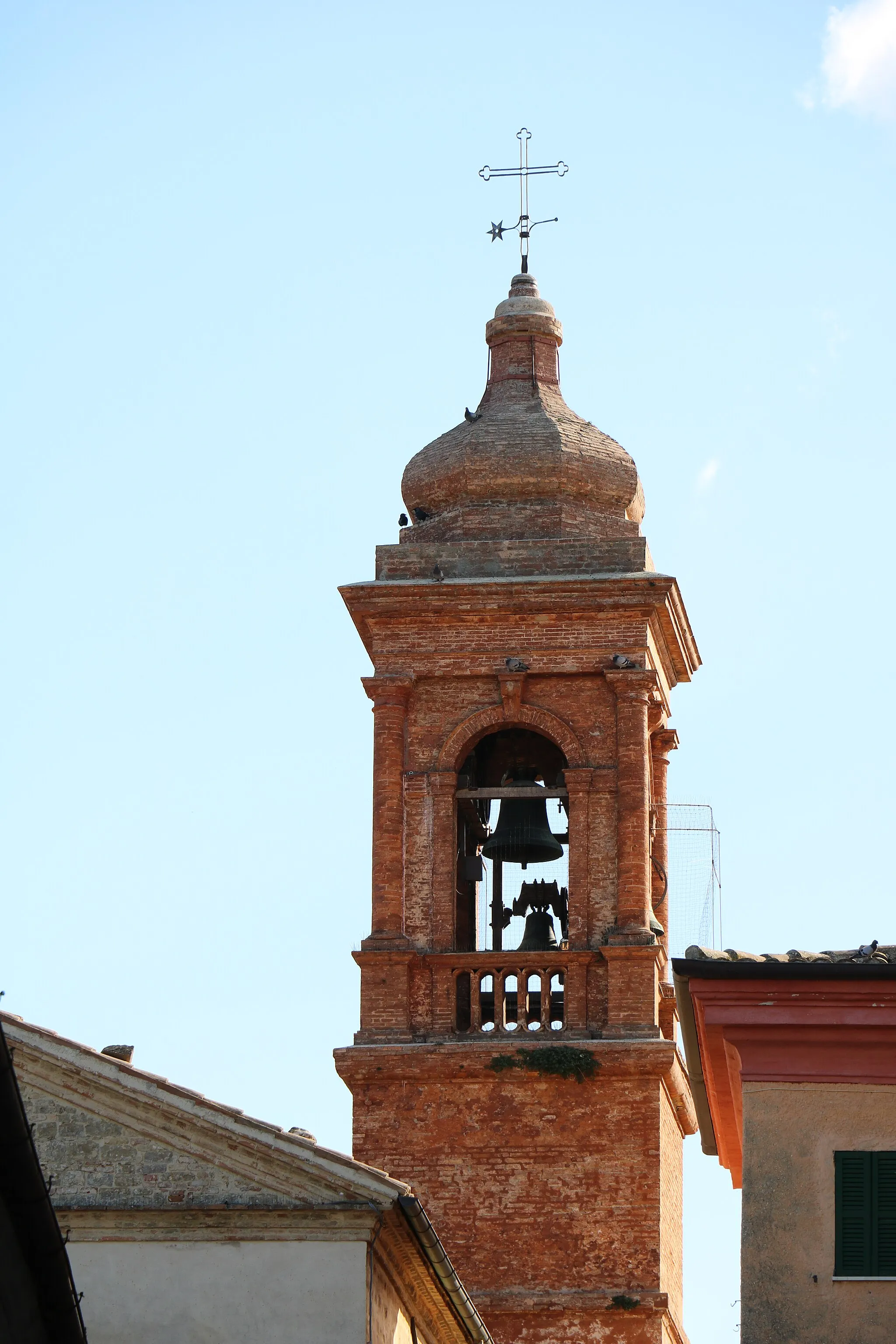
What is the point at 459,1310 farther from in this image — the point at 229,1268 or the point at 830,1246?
the point at 830,1246

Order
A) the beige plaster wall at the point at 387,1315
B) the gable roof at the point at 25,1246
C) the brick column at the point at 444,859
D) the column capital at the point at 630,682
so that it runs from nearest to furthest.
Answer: the gable roof at the point at 25,1246 < the beige plaster wall at the point at 387,1315 < the brick column at the point at 444,859 < the column capital at the point at 630,682

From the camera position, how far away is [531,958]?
28.9 meters

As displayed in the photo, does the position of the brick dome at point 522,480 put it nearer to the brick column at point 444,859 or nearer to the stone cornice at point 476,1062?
the brick column at point 444,859

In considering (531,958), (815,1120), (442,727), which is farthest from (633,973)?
(815,1120)

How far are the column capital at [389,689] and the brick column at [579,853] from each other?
1745mm

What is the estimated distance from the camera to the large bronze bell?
3003cm

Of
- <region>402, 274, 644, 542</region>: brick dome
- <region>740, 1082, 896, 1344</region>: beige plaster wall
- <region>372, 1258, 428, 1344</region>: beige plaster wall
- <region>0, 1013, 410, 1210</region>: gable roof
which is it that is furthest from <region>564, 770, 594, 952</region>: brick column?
<region>740, 1082, 896, 1344</region>: beige plaster wall

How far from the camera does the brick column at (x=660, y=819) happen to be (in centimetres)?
3047

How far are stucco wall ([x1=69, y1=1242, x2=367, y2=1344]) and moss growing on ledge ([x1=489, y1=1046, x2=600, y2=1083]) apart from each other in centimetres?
877

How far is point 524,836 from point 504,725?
3.70 feet

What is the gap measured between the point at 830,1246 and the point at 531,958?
13.2 meters

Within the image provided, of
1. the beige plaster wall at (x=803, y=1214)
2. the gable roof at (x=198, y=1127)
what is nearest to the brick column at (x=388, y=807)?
the gable roof at (x=198, y=1127)

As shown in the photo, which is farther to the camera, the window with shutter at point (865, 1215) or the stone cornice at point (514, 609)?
the stone cornice at point (514, 609)

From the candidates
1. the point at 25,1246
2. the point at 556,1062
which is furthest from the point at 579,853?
the point at 25,1246
